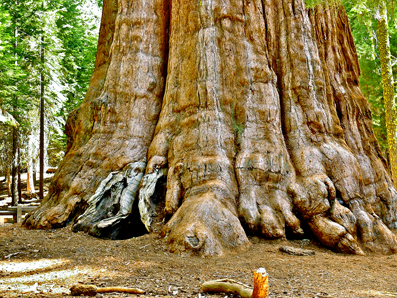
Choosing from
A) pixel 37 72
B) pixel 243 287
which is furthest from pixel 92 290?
pixel 37 72

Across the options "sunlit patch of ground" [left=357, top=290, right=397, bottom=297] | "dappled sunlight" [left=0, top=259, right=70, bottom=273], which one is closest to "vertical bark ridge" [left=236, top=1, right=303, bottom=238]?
"sunlit patch of ground" [left=357, top=290, right=397, bottom=297]

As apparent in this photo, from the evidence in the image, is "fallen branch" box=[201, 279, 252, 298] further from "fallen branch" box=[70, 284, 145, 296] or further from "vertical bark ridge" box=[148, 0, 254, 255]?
"vertical bark ridge" box=[148, 0, 254, 255]

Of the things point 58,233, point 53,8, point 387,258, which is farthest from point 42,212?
point 53,8

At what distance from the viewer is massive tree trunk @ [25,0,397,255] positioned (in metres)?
5.41

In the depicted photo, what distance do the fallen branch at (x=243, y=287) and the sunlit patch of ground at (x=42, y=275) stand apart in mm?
1132

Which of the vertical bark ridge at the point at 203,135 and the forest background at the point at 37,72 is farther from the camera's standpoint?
the forest background at the point at 37,72

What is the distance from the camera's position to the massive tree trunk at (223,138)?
541 cm

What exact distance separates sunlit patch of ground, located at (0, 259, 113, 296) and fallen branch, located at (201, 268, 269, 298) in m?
1.13

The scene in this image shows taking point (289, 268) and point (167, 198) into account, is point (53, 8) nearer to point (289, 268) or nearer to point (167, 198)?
point (167, 198)

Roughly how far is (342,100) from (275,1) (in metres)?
2.61

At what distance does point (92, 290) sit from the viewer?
9.53 feet

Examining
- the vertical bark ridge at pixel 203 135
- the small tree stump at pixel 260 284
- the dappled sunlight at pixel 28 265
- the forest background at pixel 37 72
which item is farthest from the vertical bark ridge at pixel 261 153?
the forest background at pixel 37 72

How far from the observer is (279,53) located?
6906 mm

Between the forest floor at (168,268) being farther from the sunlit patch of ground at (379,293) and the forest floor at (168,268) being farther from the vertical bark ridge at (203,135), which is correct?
the vertical bark ridge at (203,135)
